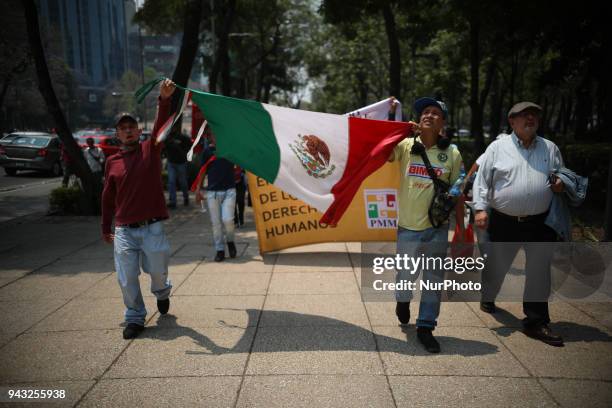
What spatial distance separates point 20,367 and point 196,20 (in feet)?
34.3

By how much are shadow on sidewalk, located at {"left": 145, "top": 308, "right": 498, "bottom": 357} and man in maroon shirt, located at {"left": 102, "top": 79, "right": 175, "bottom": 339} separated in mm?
427

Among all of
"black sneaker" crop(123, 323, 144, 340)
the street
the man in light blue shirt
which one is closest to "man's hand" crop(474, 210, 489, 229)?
the man in light blue shirt

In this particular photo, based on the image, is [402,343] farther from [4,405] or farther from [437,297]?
[4,405]

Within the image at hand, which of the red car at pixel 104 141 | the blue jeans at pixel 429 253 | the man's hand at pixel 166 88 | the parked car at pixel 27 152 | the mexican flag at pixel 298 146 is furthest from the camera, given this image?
the parked car at pixel 27 152

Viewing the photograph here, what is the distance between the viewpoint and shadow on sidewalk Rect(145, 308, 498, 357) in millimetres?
4082

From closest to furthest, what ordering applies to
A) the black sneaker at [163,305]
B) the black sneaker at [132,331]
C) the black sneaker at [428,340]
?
the black sneaker at [428,340]
the black sneaker at [132,331]
the black sneaker at [163,305]

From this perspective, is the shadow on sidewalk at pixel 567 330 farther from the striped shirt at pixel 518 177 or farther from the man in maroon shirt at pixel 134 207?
the man in maroon shirt at pixel 134 207

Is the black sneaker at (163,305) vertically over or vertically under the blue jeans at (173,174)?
under

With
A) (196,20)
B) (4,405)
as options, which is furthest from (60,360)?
(196,20)

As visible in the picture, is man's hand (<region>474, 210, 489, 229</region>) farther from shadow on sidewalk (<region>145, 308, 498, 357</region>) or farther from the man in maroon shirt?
the man in maroon shirt

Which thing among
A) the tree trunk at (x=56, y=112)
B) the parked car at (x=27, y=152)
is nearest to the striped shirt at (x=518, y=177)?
the tree trunk at (x=56, y=112)

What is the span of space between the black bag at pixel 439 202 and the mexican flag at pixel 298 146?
0.71m

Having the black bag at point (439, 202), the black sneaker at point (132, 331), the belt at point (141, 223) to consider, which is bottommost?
the black sneaker at point (132, 331)

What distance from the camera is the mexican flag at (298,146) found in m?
Result: 4.65
